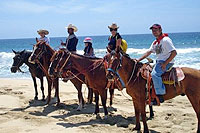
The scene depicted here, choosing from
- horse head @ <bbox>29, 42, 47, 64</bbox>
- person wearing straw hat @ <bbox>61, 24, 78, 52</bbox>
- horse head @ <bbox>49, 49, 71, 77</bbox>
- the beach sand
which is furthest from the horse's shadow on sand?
person wearing straw hat @ <bbox>61, 24, 78, 52</bbox>

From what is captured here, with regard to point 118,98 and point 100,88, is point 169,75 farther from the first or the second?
point 118,98

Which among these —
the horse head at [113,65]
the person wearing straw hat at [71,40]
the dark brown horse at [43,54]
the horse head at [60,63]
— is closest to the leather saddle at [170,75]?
the horse head at [113,65]

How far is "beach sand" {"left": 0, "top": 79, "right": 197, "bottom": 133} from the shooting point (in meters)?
6.03

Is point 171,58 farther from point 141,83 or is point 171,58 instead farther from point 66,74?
point 66,74

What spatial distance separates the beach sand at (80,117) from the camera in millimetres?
6031

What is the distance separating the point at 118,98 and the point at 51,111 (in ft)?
9.35

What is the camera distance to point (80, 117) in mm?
7055

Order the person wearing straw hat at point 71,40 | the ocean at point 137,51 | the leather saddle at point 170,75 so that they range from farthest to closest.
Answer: the ocean at point 137,51
the person wearing straw hat at point 71,40
the leather saddle at point 170,75

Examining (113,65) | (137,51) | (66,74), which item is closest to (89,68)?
(66,74)

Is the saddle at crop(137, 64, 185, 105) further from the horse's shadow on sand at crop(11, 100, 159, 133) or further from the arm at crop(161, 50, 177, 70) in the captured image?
the horse's shadow on sand at crop(11, 100, 159, 133)

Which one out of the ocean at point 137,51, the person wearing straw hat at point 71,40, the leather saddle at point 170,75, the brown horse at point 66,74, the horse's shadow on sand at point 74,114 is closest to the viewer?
the leather saddle at point 170,75

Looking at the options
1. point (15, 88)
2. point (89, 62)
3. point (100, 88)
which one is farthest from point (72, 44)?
point (15, 88)

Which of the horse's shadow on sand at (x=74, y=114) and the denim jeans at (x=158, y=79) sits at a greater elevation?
the denim jeans at (x=158, y=79)

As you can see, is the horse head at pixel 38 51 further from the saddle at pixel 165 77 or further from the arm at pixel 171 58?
the arm at pixel 171 58
